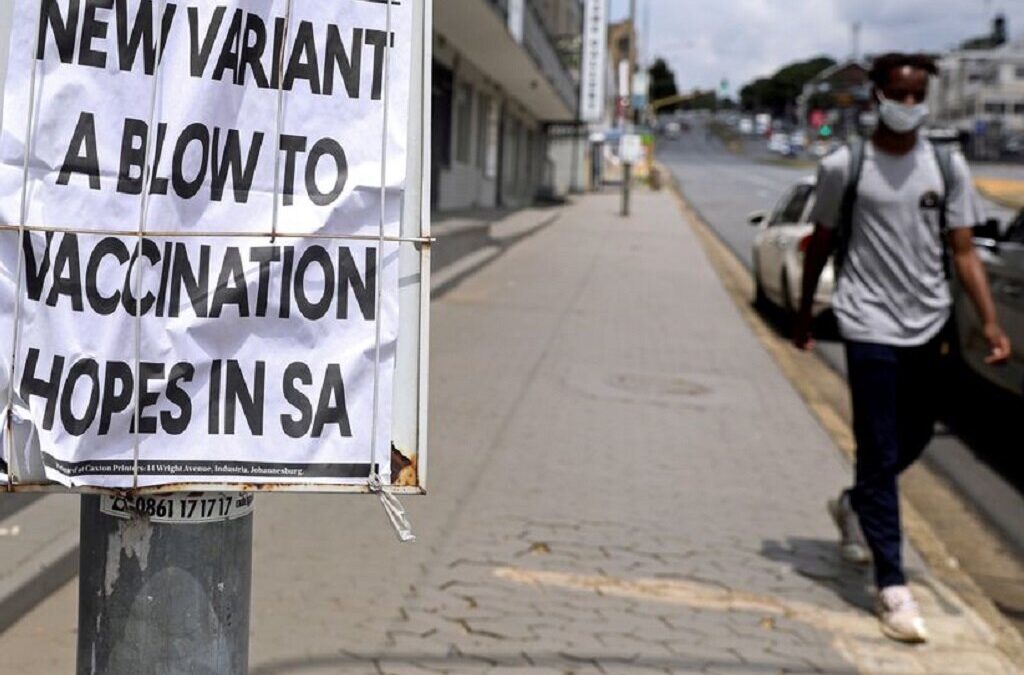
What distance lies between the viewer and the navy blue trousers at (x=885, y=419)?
492cm

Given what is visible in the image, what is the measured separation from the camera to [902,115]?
15.9ft

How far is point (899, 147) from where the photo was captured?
495 centimetres

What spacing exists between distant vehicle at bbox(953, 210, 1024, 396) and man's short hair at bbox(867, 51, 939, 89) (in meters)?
2.70

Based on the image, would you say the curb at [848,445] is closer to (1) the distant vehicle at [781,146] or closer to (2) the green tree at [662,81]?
(1) the distant vehicle at [781,146]

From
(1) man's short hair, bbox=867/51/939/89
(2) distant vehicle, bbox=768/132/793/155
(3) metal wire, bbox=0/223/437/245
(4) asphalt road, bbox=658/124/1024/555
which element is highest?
(2) distant vehicle, bbox=768/132/793/155

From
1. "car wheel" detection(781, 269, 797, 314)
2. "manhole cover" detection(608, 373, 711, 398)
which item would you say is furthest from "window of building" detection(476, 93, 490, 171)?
"manhole cover" detection(608, 373, 711, 398)

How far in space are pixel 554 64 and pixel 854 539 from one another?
96.4 ft

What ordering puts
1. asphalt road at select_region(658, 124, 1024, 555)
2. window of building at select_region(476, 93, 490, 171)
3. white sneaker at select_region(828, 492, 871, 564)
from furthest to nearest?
window of building at select_region(476, 93, 490, 171) < asphalt road at select_region(658, 124, 1024, 555) < white sneaker at select_region(828, 492, 871, 564)

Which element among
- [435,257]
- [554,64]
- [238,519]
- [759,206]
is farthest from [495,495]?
[759,206]

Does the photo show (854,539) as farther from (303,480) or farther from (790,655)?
(303,480)

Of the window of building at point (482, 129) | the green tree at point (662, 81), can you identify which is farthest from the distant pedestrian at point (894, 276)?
the green tree at point (662, 81)

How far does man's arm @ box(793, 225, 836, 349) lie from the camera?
16.9ft

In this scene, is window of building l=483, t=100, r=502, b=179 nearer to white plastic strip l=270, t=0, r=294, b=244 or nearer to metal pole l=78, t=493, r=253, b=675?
white plastic strip l=270, t=0, r=294, b=244

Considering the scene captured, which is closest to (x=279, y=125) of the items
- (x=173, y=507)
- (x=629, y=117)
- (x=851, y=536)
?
(x=173, y=507)
